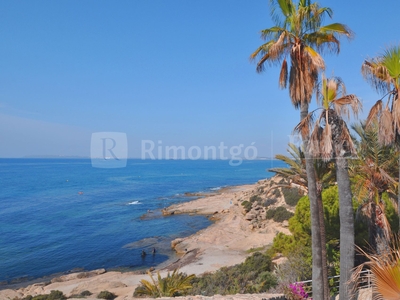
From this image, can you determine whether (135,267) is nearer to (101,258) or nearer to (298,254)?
(101,258)

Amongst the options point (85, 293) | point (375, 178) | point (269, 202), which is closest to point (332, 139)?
point (375, 178)

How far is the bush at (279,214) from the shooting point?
88.6 feet

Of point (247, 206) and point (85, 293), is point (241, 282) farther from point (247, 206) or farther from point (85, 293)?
point (247, 206)

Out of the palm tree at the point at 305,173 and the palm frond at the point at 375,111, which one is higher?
the palm frond at the point at 375,111

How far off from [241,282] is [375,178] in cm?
685

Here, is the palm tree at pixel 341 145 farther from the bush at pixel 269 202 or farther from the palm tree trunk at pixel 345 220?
the bush at pixel 269 202

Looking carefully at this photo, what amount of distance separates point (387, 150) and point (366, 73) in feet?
10.8

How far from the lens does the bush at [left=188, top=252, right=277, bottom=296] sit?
35.2 ft

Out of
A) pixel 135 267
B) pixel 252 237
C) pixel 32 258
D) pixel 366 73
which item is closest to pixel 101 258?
pixel 135 267

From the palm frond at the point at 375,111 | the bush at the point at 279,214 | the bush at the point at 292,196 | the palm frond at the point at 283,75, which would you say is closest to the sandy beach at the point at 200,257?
the bush at the point at 279,214

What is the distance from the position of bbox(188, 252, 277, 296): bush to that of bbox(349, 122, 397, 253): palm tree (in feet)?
14.5

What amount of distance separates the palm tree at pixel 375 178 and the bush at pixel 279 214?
18.3 metres

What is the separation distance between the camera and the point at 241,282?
1170 cm

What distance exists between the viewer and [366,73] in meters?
6.60
